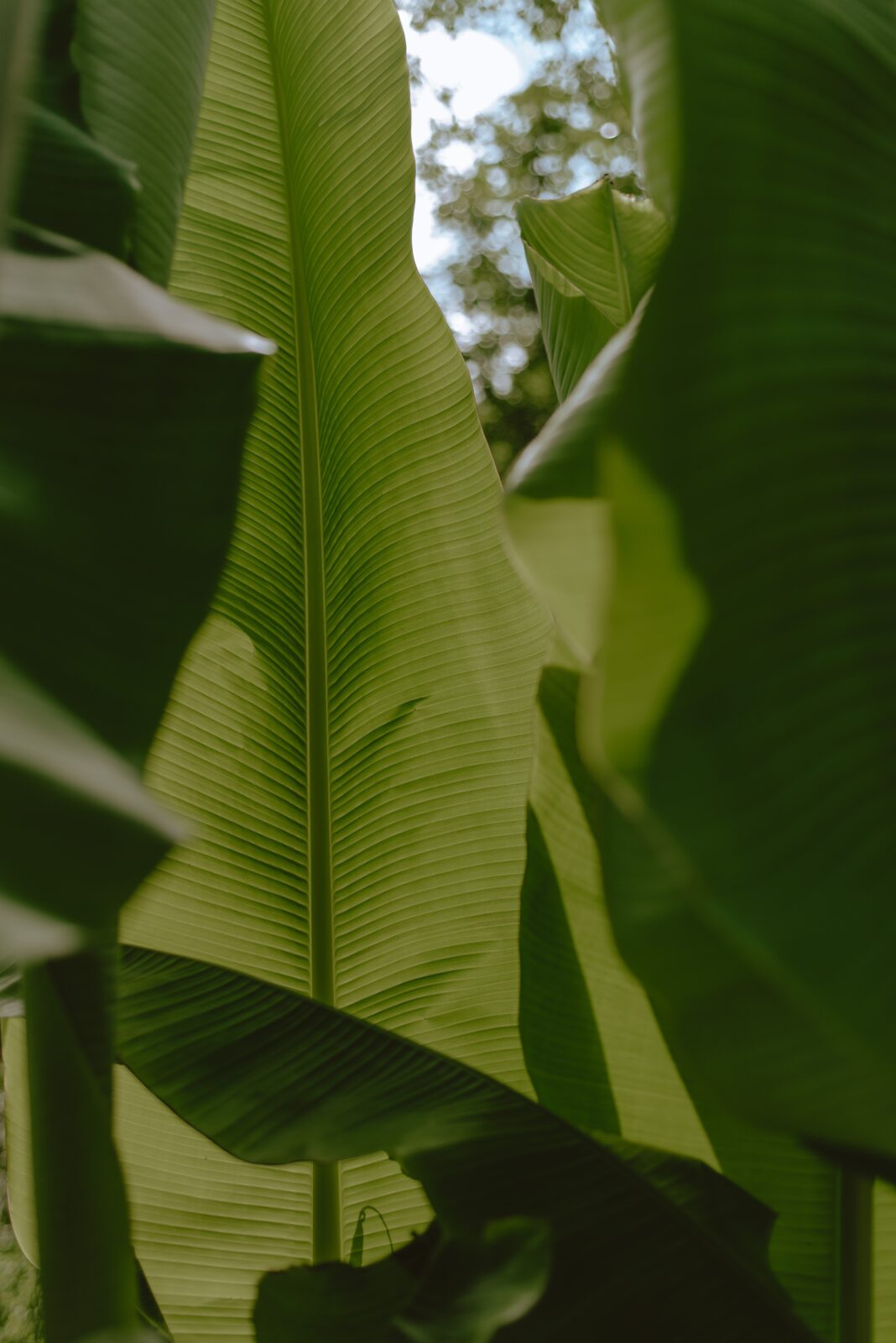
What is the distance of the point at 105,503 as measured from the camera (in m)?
0.40

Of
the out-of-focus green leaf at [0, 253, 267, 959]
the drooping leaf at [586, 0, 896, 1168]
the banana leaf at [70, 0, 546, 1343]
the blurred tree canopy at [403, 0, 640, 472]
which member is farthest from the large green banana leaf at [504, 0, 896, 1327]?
the blurred tree canopy at [403, 0, 640, 472]

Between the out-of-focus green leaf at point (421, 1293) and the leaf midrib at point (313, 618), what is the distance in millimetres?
282

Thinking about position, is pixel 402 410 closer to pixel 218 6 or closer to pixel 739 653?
pixel 218 6

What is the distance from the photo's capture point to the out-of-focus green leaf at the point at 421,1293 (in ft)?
1.46

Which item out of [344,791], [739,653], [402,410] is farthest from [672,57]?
[344,791]

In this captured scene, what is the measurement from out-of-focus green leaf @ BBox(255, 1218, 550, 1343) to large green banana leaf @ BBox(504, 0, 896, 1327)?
0.46ft

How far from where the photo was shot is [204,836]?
33.6 inches

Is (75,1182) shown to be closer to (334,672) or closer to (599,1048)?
(599,1048)

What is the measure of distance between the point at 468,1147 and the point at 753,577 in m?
0.38

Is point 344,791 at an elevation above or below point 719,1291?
above

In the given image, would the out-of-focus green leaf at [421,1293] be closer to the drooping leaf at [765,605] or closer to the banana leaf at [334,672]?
the drooping leaf at [765,605]

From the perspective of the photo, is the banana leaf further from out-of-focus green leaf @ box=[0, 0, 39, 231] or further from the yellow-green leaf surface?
out-of-focus green leaf @ box=[0, 0, 39, 231]

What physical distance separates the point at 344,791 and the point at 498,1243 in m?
0.44

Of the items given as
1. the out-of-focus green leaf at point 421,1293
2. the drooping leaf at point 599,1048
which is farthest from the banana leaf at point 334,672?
the out-of-focus green leaf at point 421,1293
